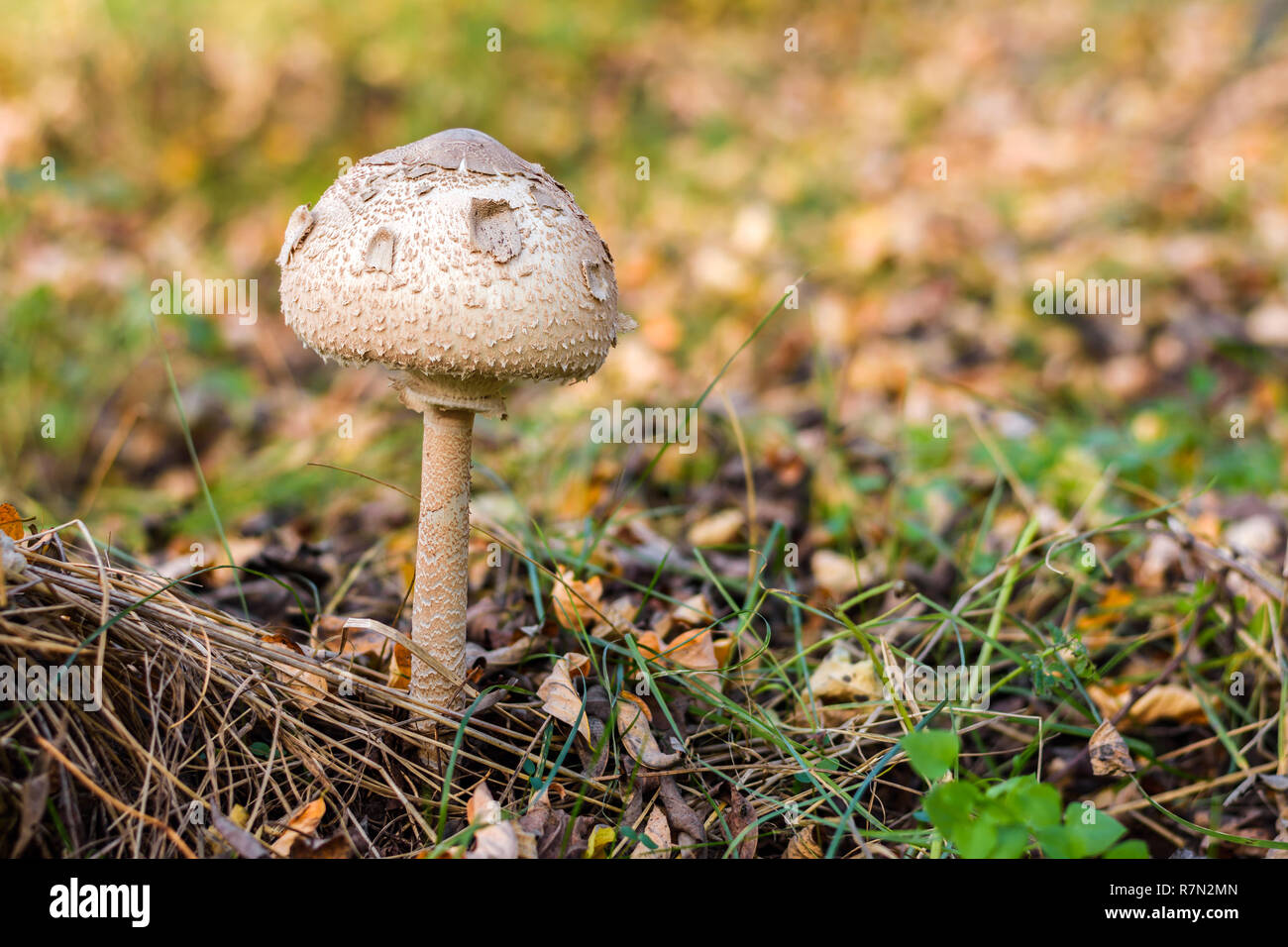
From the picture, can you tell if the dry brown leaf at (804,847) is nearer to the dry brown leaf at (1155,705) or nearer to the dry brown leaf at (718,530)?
the dry brown leaf at (1155,705)

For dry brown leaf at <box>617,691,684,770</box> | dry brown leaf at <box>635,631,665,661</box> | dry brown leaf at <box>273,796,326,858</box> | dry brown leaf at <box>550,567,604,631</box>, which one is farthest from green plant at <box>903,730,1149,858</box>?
dry brown leaf at <box>273,796,326,858</box>

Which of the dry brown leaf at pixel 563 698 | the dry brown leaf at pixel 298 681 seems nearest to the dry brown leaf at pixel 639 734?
the dry brown leaf at pixel 563 698

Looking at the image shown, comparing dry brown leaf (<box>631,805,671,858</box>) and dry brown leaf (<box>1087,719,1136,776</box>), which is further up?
dry brown leaf (<box>1087,719,1136,776</box>)

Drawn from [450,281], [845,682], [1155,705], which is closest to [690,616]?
[845,682]

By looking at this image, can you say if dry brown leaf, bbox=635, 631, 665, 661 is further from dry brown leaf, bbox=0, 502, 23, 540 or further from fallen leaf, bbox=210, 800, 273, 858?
dry brown leaf, bbox=0, 502, 23, 540

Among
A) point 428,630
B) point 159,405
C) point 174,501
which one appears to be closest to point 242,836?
point 428,630

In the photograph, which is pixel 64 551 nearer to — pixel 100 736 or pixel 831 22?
pixel 100 736
